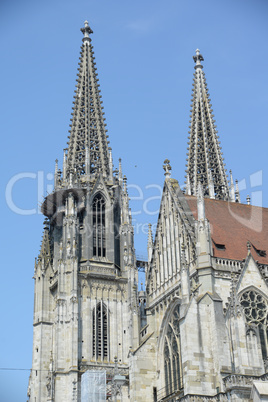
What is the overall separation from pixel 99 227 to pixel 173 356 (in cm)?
2627

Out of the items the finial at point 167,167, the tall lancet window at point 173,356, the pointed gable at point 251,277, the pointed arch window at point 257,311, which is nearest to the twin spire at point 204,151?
the finial at point 167,167

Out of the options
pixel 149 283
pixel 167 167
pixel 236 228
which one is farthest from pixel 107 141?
pixel 236 228

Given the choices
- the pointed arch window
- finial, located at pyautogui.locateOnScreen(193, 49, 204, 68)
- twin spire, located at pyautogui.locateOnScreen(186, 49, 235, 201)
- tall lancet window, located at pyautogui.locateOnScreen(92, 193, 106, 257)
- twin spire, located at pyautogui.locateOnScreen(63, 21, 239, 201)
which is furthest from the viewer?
finial, located at pyautogui.locateOnScreen(193, 49, 204, 68)

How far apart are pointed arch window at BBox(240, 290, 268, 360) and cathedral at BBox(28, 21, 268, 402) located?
65mm

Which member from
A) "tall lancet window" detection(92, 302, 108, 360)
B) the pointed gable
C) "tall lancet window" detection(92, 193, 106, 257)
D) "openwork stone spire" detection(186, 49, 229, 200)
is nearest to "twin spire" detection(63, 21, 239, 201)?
"openwork stone spire" detection(186, 49, 229, 200)

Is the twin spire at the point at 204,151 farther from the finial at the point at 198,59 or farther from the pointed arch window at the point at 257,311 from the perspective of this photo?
the pointed arch window at the point at 257,311

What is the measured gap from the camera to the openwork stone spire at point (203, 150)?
227ft

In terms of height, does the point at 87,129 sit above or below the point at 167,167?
above

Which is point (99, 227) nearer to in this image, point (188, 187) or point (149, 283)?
point (188, 187)

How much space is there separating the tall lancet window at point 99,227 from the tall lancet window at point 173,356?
23.0 meters

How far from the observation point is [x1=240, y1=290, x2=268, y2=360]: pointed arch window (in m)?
41.1

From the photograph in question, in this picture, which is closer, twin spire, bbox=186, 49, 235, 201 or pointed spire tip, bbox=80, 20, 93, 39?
twin spire, bbox=186, 49, 235, 201

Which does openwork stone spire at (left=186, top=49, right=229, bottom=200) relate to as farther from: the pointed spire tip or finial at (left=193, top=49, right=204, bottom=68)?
the pointed spire tip

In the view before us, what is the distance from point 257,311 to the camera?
41.8m
